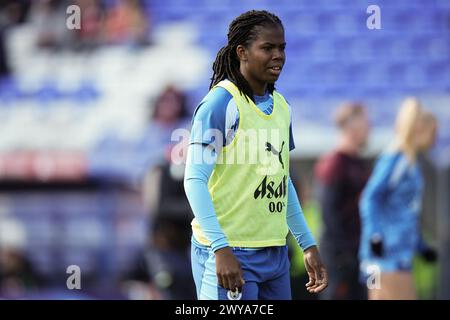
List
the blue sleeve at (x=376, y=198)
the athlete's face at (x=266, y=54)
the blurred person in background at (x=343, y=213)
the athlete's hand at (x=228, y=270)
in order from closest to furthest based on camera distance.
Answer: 1. the athlete's hand at (x=228, y=270)
2. the athlete's face at (x=266, y=54)
3. the blue sleeve at (x=376, y=198)
4. the blurred person in background at (x=343, y=213)

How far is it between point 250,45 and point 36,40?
8.32 m

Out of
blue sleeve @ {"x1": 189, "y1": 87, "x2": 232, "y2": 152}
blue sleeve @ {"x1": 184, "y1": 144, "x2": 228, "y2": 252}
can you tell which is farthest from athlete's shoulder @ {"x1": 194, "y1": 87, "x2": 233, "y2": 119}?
blue sleeve @ {"x1": 184, "y1": 144, "x2": 228, "y2": 252}

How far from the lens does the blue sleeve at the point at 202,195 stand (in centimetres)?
352

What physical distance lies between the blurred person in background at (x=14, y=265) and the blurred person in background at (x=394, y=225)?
4872 mm

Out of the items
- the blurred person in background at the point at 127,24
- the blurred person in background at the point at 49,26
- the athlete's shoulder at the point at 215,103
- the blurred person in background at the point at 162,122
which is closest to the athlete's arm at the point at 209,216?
the athlete's shoulder at the point at 215,103

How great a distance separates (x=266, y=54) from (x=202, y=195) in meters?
0.59

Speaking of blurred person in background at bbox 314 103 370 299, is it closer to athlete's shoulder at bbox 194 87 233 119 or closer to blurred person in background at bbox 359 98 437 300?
blurred person in background at bbox 359 98 437 300

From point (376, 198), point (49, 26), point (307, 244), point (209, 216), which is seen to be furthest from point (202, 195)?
point (49, 26)

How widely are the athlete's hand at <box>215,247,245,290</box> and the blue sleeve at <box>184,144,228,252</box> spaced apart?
33mm

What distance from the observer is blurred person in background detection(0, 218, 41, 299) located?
10.2m

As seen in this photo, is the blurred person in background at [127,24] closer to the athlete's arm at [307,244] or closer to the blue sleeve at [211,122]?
the athlete's arm at [307,244]

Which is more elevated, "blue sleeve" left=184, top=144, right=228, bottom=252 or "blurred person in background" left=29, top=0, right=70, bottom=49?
"blurred person in background" left=29, top=0, right=70, bottom=49
